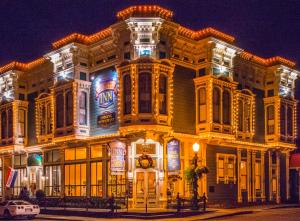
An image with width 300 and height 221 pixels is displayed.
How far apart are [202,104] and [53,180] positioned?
15.6 metres

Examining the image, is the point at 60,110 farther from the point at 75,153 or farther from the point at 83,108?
the point at 75,153

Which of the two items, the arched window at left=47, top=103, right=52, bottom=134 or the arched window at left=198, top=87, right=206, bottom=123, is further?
the arched window at left=47, top=103, right=52, bottom=134

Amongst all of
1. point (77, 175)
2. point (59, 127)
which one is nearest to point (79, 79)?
point (59, 127)

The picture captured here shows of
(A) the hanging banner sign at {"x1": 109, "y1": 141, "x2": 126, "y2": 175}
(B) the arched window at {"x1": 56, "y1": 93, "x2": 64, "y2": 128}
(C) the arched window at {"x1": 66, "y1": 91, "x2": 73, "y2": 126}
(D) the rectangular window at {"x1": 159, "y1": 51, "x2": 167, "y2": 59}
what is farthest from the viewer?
(B) the arched window at {"x1": 56, "y1": 93, "x2": 64, "y2": 128}

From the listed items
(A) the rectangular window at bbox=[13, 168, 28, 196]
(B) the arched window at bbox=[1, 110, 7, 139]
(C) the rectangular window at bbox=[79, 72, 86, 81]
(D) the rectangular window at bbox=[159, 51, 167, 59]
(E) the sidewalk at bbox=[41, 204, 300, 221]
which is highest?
(D) the rectangular window at bbox=[159, 51, 167, 59]

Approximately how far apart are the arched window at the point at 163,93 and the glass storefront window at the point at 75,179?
31.7 ft

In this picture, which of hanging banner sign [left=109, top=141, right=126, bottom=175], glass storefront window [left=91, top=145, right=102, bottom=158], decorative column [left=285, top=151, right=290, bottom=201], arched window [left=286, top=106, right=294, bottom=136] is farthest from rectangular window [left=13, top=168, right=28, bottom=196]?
arched window [left=286, top=106, right=294, bottom=136]

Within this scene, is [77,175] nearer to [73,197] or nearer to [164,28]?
[73,197]

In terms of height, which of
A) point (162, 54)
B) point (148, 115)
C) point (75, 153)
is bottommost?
point (75, 153)

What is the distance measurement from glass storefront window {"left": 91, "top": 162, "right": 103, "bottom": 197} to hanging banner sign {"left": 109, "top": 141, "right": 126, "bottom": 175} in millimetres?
5380

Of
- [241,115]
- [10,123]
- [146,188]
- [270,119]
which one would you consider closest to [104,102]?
[146,188]

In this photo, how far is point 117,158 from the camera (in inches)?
1362

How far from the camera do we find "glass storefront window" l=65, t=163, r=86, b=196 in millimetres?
41500

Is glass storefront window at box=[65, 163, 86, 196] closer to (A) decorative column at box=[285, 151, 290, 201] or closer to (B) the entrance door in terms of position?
(B) the entrance door
